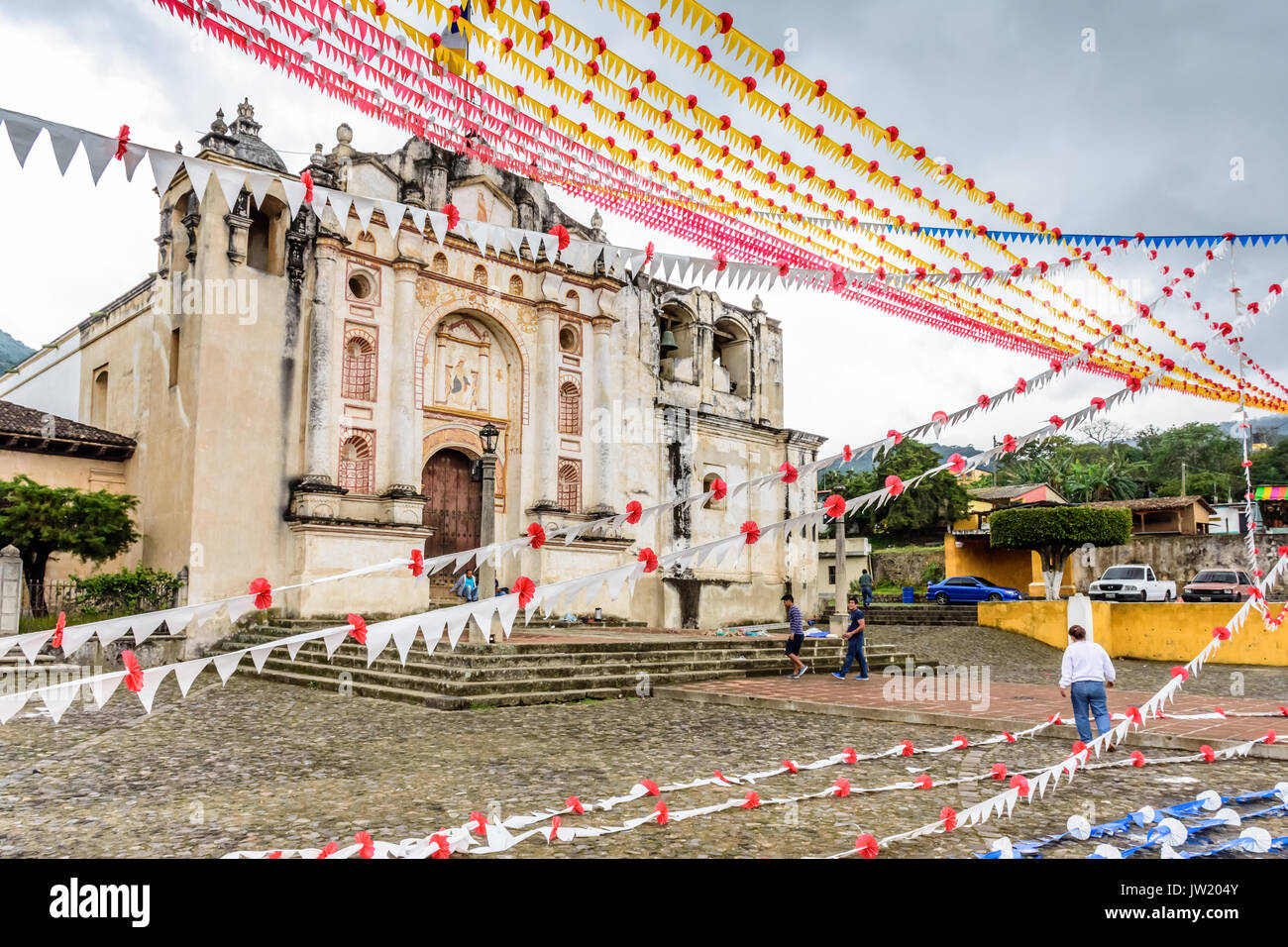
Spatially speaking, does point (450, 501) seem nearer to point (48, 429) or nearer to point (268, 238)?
point (268, 238)

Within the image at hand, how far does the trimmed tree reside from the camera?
26.2 m

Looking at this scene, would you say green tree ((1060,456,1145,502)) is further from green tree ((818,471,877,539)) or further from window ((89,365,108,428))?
window ((89,365,108,428))

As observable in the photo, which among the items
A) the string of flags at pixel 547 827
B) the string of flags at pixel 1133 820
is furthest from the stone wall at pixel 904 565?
the string of flags at pixel 547 827

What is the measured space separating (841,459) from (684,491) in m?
17.9

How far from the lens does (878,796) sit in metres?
6.58

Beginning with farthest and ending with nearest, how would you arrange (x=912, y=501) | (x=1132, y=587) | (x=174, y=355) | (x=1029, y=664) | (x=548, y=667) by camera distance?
(x=912, y=501)
(x=1132, y=587)
(x=1029, y=664)
(x=174, y=355)
(x=548, y=667)

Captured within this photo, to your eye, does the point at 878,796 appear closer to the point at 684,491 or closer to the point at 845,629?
the point at 845,629

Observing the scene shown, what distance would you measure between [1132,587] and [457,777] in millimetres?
24716

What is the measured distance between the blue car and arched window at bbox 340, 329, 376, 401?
20.7m

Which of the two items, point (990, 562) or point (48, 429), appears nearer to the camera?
point (48, 429)

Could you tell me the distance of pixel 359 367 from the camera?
19297 mm

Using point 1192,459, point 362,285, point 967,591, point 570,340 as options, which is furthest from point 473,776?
point 1192,459

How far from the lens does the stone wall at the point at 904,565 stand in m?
42.0

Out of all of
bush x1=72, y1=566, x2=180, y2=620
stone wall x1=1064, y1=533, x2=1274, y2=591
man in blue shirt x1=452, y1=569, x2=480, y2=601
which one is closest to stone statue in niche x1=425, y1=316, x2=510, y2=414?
man in blue shirt x1=452, y1=569, x2=480, y2=601
